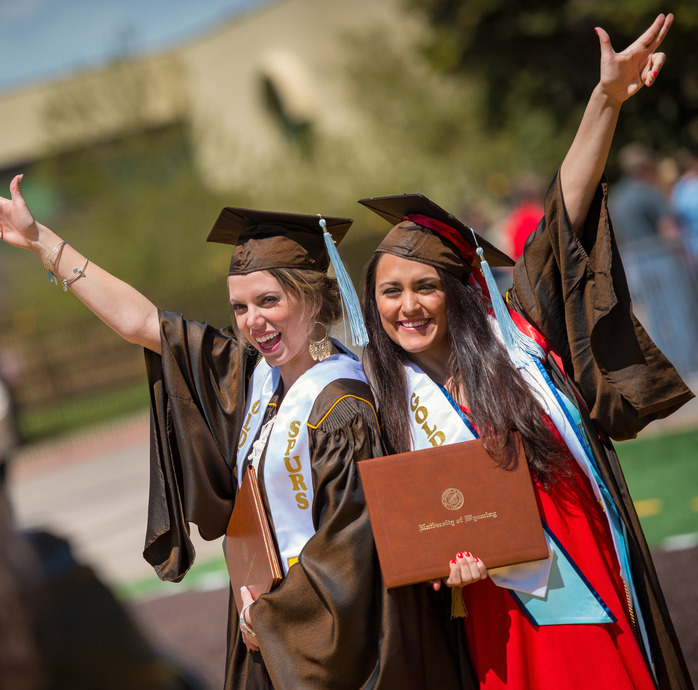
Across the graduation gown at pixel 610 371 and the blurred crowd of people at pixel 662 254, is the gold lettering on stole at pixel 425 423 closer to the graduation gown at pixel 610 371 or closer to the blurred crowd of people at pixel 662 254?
the graduation gown at pixel 610 371

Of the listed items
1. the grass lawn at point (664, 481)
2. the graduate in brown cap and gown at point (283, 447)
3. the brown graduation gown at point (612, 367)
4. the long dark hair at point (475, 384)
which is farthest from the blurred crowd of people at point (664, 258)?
the graduate in brown cap and gown at point (283, 447)

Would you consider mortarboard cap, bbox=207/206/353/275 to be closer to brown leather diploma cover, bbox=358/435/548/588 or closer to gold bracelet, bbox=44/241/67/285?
gold bracelet, bbox=44/241/67/285

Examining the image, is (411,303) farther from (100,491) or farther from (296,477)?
(100,491)

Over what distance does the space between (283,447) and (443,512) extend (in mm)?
552

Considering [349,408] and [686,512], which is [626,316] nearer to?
[349,408]

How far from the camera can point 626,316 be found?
264cm

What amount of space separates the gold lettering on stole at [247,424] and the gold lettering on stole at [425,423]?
1.84 feet

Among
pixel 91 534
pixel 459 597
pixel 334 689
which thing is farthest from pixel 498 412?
pixel 91 534

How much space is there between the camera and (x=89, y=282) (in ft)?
9.76

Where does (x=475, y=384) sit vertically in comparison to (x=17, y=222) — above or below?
below

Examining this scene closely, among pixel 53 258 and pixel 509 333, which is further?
pixel 53 258

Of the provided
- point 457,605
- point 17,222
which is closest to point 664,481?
point 457,605

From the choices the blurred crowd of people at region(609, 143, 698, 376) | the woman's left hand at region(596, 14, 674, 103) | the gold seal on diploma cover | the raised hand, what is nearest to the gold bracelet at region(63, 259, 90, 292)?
the raised hand

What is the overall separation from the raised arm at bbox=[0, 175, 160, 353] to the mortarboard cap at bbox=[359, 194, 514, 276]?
869 mm
